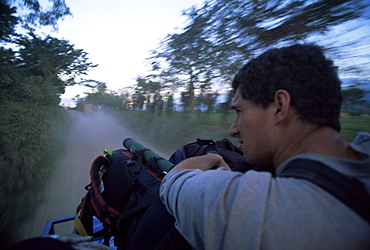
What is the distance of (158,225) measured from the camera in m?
0.98

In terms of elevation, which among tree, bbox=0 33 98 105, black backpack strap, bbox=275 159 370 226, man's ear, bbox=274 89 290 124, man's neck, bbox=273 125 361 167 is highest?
tree, bbox=0 33 98 105

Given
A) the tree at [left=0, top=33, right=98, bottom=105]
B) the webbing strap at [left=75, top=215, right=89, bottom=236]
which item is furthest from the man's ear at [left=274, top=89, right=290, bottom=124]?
the tree at [left=0, top=33, right=98, bottom=105]

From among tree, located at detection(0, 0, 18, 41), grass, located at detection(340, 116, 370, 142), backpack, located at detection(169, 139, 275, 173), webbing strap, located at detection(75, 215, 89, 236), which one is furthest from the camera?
tree, located at detection(0, 0, 18, 41)

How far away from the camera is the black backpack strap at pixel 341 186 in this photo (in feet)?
1.98

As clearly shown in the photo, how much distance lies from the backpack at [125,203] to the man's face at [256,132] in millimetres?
521

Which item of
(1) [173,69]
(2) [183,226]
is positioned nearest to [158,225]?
(2) [183,226]

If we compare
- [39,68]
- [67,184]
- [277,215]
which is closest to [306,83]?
[277,215]

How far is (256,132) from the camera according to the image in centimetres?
94

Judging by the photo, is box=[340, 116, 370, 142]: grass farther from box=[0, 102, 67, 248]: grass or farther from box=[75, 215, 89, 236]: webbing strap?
box=[0, 102, 67, 248]: grass

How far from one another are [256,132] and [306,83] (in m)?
0.30

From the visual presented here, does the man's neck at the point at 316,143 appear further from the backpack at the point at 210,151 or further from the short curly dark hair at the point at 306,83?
the backpack at the point at 210,151

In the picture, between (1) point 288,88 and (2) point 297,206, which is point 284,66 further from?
(2) point 297,206

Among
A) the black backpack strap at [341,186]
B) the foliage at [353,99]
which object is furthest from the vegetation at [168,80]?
the black backpack strap at [341,186]

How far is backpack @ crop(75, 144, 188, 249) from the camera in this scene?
1032 mm
